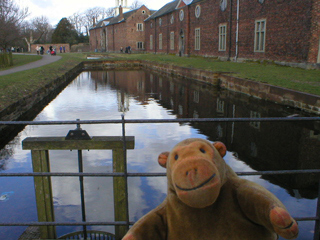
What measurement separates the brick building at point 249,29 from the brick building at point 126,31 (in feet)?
63.6

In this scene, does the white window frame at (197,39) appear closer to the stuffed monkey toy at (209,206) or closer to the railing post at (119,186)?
the railing post at (119,186)

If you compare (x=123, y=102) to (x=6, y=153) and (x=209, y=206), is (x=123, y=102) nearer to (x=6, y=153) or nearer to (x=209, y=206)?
(x=6, y=153)

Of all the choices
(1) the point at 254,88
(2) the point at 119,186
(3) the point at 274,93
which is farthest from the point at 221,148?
(1) the point at 254,88

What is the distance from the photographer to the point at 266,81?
39.8 ft

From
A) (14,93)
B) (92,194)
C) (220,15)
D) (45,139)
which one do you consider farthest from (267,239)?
(220,15)

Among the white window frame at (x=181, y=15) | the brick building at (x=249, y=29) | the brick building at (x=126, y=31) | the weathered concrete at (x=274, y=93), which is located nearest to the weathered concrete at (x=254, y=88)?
the weathered concrete at (x=274, y=93)

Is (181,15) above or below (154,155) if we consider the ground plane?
above

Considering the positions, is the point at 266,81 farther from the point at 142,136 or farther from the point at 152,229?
the point at 152,229

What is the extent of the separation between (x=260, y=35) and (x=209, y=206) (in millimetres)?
Result: 21551

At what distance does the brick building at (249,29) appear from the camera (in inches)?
656

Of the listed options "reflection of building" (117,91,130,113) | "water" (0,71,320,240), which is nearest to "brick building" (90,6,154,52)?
"reflection of building" (117,91,130,113)

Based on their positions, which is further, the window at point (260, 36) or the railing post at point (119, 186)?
the window at point (260, 36)

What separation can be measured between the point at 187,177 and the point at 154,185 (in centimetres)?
421

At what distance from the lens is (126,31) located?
57281mm
